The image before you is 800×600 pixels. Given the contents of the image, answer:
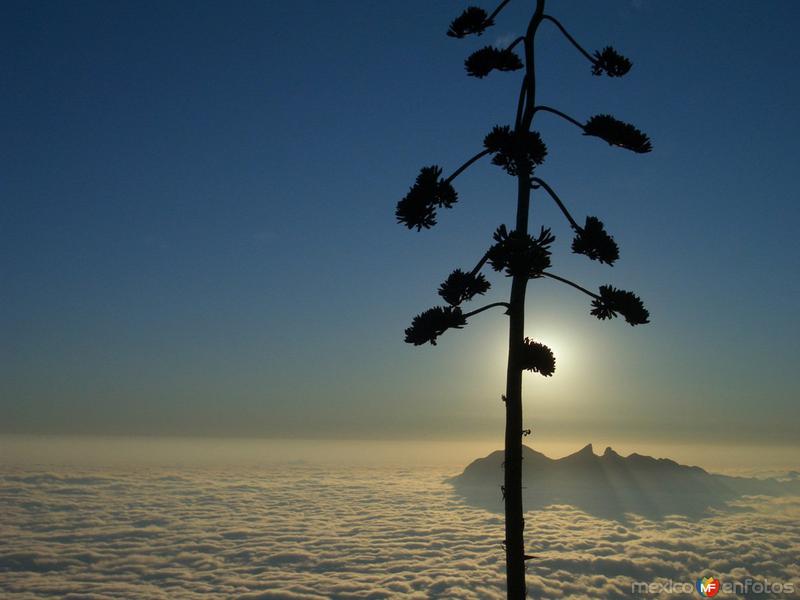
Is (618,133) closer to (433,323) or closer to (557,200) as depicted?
(557,200)

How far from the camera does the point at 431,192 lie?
453 inches

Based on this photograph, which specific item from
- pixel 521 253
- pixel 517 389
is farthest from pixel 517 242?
pixel 517 389

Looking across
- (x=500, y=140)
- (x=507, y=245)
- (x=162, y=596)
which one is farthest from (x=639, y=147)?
(x=162, y=596)

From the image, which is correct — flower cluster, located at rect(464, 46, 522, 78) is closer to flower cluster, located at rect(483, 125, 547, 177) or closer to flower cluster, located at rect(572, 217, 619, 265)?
flower cluster, located at rect(483, 125, 547, 177)

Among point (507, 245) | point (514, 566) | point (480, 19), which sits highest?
point (480, 19)

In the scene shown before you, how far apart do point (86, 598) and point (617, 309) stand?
24214cm

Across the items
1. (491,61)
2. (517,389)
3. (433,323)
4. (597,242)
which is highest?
(491,61)

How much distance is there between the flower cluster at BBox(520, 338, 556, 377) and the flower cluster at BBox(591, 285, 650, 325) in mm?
1756

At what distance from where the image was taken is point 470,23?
11.9 m

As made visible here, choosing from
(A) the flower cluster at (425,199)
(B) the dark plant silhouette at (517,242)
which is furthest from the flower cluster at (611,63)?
(A) the flower cluster at (425,199)

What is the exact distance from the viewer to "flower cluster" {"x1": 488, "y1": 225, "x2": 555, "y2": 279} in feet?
32.4

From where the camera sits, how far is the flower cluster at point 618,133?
1127 cm

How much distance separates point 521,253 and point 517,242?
8.1 inches

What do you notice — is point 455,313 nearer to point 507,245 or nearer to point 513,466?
point 507,245
